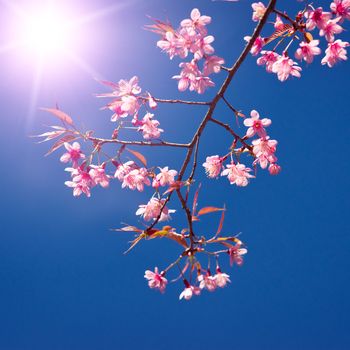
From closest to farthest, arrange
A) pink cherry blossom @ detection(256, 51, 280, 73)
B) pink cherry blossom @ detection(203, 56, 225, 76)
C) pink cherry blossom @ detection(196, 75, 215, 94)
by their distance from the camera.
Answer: pink cherry blossom @ detection(203, 56, 225, 76) → pink cherry blossom @ detection(196, 75, 215, 94) → pink cherry blossom @ detection(256, 51, 280, 73)

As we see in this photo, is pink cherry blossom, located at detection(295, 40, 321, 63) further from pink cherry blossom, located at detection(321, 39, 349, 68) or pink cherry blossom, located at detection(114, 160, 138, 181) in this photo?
pink cherry blossom, located at detection(114, 160, 138, 181)

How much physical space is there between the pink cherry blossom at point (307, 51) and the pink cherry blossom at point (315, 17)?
0.10 metres

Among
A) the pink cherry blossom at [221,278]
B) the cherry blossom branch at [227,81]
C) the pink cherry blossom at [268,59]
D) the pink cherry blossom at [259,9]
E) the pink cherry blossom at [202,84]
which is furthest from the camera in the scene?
the pink cherry blossom at [268,59]

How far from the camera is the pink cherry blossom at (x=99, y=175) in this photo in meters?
2.59

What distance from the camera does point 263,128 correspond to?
2.53 m

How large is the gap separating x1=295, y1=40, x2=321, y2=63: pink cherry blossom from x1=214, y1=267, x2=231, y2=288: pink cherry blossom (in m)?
1.56

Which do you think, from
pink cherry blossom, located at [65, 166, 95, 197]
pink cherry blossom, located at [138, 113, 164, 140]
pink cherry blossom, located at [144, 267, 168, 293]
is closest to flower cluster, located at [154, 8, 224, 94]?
pink cherry blossom, located at [138, 113, 164, 140]

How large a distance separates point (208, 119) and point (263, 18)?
2.08 ft

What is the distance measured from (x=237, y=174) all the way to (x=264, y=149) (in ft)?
0.86

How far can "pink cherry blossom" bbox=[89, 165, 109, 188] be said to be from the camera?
2.59 m

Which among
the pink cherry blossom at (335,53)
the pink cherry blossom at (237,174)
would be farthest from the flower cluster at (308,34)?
the pink cherry blossom at (237,174)

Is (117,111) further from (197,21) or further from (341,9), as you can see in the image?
(341,9)

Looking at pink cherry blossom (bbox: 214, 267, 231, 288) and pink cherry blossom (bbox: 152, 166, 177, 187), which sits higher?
pink cherry blossom (bbox: 152, 166, 177, 187)

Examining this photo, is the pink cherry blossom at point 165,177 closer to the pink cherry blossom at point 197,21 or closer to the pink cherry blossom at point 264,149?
the pink cherry blossom at point 264,149
